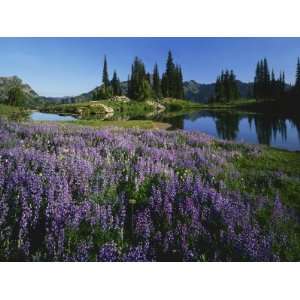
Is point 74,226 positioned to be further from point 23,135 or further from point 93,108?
point 93,108

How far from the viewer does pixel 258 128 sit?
40.8 ft

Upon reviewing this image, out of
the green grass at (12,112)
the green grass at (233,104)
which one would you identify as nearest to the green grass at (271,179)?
the green grass at (12,112)

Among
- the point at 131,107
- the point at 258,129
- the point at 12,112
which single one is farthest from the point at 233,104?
the point at 12,112

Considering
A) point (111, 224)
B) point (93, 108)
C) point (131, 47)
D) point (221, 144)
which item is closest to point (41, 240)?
point (111, 224)

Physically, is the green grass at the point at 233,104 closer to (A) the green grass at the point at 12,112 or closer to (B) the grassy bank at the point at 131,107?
(B) the grassy bank at the point at 131,107

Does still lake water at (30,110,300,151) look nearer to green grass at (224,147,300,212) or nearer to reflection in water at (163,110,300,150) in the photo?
reflection in water at (163,110,300,150)

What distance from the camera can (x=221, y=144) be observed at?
9961 millimetres

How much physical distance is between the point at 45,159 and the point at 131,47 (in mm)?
3008

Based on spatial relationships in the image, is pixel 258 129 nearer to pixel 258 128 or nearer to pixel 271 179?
pixel 258 128

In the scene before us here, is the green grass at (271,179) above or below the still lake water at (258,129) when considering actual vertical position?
below

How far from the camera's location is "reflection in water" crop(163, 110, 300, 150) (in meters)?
10.3

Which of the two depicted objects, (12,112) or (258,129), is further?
(258,129)

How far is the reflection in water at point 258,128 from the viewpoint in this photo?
10258mm

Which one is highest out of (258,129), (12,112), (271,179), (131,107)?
(131,107)
